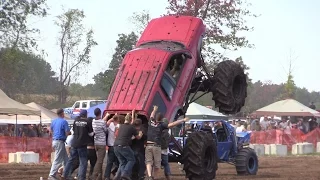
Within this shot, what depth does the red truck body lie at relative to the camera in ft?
63.8

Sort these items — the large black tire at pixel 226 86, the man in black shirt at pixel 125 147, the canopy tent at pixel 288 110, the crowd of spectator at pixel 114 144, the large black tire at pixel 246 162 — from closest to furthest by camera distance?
the man in black shirt at pixel 125 147 → the crowd of spectator at pixel 114 144 → the large black tire at pixel 226 86 → the large black tire at pixel 246 162 → the canopy tent at pixel 288 110

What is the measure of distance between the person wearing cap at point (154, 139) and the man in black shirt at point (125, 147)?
41cm

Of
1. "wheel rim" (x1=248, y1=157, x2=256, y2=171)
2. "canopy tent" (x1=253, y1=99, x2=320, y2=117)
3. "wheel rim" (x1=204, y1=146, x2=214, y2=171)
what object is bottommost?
"wheel rim" (x1=248, y1=157, x2=256, y2=171)

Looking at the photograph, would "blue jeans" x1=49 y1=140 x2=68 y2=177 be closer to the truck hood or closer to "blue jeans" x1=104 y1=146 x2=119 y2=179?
"blue jeans" x1=104 y1=146 x2=119 y2=179

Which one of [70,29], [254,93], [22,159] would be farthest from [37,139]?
[254,93]

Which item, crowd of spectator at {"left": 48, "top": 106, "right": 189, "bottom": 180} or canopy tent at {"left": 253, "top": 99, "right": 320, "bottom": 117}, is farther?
canopy tent at {"left": 253, "top": 99, "right": 320, "bottom": 117}

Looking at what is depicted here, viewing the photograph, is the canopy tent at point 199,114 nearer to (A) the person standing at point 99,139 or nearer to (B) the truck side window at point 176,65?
(B) the truck side window at point 176,65

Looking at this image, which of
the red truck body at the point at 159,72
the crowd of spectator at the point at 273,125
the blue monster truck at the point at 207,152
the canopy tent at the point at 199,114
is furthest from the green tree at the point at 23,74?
the red truck body at the point at 159,72

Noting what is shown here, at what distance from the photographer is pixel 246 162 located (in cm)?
2338

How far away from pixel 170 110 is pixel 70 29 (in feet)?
143

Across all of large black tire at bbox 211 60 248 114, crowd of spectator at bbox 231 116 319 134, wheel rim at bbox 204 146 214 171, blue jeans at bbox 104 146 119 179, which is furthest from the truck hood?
crowd of spectator at bbox 231 116 319 134

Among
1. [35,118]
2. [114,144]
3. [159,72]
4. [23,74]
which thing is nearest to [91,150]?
[114,144]

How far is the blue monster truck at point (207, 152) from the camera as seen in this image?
19.3 metres

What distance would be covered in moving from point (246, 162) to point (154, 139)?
538 cm
